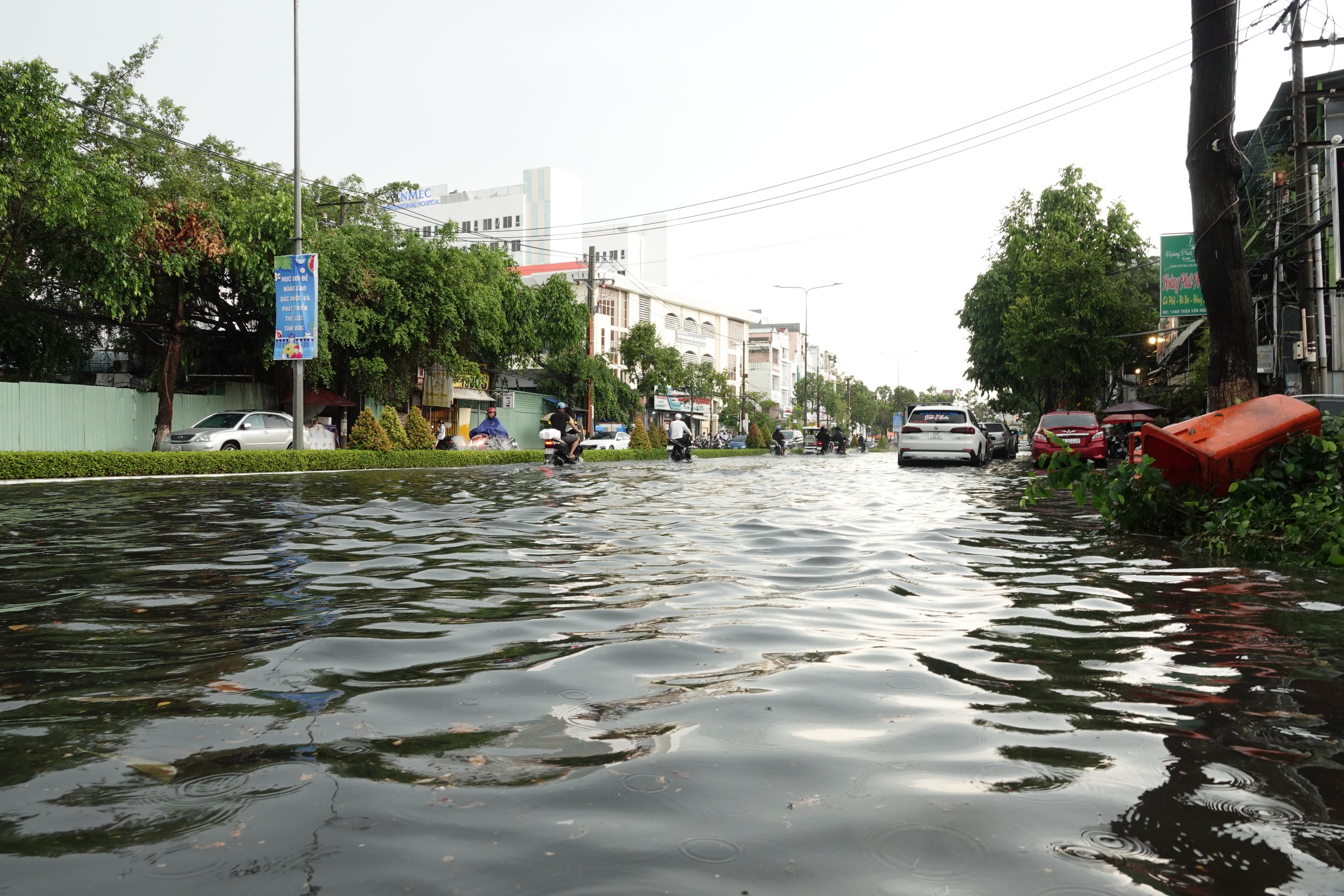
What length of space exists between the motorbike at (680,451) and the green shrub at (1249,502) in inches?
868

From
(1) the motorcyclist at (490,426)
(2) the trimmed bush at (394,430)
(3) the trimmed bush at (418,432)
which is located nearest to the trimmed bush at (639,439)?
(3) the trimmed bush at (418,432)

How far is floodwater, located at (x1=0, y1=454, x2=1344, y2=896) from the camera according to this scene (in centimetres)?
190

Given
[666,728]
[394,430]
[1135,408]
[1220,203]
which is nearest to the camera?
[666,728]

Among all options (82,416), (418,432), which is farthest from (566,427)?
(82,416)

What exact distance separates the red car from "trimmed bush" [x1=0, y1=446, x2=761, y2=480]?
46.1ft

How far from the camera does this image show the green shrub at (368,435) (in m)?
28.4

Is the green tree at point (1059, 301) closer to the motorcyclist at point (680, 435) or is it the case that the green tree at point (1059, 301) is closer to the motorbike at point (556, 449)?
the motorcyclist at point (680, 435)

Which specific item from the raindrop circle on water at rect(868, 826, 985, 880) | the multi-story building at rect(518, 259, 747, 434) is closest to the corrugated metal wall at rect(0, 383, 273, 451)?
the raindrop circle on water at rect(868, 826, 985, 880)

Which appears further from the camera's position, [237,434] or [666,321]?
[666,321]

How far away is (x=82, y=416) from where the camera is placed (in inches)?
1049

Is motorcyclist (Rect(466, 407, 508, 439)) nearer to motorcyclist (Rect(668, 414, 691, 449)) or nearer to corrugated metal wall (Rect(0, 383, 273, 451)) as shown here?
motorcyclist (Rect(668, 414, 691, 449))

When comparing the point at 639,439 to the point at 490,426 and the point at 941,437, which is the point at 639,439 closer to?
the point at 490,426

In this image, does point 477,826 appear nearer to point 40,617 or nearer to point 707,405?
point 40,617

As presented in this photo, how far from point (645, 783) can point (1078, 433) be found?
23741 mm
